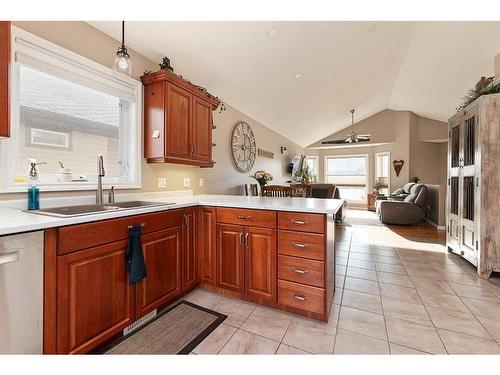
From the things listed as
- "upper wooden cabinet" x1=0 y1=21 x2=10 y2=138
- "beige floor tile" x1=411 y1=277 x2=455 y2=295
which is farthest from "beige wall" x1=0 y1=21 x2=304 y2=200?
"beige floor tile" x1=411 y1=277 x2=455 y2=295

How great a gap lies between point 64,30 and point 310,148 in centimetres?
781

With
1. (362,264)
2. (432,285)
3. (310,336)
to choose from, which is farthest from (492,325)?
(310,336)

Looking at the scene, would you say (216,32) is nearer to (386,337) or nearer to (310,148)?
(386,337)

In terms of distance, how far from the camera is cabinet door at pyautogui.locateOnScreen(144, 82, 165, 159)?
7.25 ft

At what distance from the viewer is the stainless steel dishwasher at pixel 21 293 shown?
1.00m

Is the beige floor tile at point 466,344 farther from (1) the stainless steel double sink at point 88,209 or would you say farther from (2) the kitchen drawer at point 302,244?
(1) the stainless steel double sink at point 88,209

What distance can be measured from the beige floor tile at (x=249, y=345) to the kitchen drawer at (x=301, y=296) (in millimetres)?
343

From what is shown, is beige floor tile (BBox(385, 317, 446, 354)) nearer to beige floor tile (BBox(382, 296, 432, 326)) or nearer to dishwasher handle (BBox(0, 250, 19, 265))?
beige floor tile (BBox(382, 296, 432, 326))

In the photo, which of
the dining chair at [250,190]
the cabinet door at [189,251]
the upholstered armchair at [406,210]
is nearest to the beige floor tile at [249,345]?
the cabinet door at [189,251]

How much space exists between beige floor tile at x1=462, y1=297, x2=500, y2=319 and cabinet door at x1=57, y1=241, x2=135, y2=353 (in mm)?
2731

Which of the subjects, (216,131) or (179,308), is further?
(216,131)

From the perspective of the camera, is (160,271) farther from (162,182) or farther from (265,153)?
(265,153)
